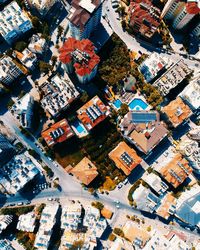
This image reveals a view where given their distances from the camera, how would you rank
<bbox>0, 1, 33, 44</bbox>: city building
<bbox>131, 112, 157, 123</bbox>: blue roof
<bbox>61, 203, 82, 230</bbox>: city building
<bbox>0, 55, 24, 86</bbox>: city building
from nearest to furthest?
Result: 1. <bbox>0, 55, 24, 86</bbox>: city building
2. <bbox>61, 203, 82, 230</bbox>: city building
3. <bbox>0, 1, 33, 44</bbox>: city building
4. <bbox>131, 112, 157, 123</bbox>: blue roof

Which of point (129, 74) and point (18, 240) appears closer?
point (18, 240)

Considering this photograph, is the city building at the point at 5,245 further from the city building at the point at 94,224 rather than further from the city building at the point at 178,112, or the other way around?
the city building at the point at 178,112

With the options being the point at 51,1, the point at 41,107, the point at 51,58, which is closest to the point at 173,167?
the point at 41,107

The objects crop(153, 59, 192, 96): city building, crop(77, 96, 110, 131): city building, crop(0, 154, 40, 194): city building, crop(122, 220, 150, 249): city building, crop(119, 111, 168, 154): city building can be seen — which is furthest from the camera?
crop(153, 59, 192, 96): city building

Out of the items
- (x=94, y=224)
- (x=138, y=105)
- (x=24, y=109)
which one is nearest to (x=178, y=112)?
(x=138, y=105)

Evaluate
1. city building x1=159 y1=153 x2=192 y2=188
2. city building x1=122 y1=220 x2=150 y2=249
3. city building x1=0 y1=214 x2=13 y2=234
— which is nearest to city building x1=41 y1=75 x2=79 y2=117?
city building x1=0 y1=214 x2=13 y2=234

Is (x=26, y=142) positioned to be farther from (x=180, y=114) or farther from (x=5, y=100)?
(x=180, y=114)

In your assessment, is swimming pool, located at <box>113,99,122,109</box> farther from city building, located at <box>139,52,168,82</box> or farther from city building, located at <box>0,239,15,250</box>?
city building, located at <box>0,239,15,250</box>
